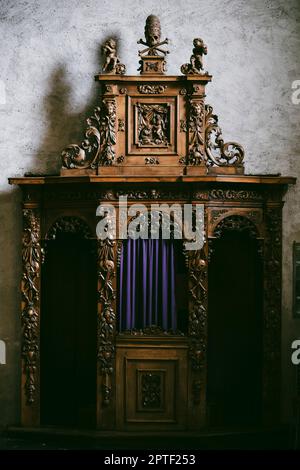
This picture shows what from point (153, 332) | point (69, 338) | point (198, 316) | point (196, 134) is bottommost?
point (69, 338)

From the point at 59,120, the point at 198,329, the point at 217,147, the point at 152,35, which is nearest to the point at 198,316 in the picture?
the point at 198,329

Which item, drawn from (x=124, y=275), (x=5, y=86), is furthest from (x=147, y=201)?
(x=5, y=86)

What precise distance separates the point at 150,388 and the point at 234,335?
1127 millimetres

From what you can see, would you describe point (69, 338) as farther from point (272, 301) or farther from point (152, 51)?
point (152, 51)

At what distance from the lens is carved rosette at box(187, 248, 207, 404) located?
277 inches

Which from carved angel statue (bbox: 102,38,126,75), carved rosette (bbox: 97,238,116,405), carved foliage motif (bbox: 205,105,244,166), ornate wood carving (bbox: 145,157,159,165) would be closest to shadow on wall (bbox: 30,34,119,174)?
carved angel statue (bbox: 102,38,126,75)

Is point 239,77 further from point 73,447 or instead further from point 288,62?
point 73,447

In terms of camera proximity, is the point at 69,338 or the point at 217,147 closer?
the point at 217,147

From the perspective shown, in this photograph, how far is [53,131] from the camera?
310 inches

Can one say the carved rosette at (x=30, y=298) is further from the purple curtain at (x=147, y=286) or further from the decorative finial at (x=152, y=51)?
the decorative finial at (x=152, y=51)

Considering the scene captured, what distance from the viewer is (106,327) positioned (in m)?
7.09

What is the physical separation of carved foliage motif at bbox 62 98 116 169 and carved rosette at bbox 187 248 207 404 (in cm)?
137

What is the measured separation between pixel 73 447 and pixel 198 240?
2.49 metres

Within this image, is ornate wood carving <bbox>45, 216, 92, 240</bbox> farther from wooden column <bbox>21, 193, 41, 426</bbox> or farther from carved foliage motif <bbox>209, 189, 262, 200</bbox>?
carved foliage motif <bbox>209, 189, 262, 200</bbox>
